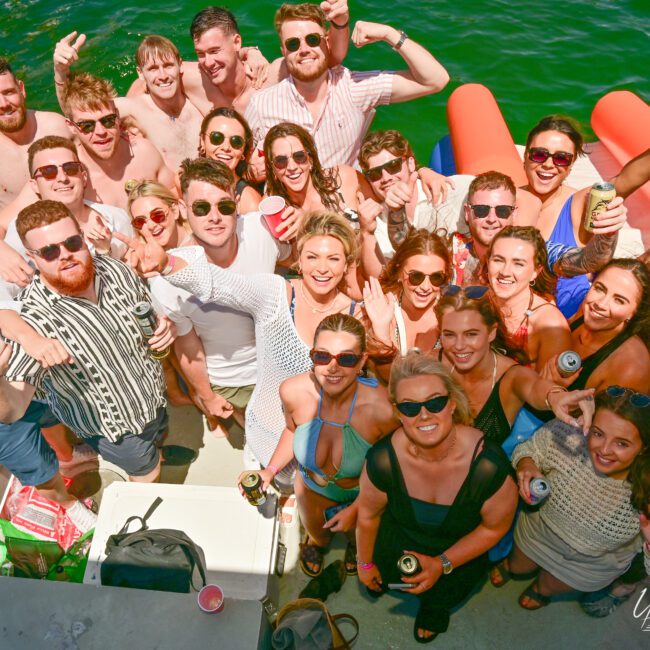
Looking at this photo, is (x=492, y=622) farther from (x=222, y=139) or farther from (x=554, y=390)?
(x=222, y=139)

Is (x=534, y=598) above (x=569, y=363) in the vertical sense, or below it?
below

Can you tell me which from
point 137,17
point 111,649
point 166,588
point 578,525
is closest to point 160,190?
point 166,588

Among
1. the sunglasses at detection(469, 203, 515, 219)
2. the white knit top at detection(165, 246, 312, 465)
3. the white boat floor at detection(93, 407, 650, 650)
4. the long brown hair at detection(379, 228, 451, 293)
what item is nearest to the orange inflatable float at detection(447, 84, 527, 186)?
the sunglasses at detection(469, 203, 515, 219)

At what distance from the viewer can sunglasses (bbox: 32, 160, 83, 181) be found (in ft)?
11.9

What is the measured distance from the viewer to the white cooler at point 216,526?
9.94ft

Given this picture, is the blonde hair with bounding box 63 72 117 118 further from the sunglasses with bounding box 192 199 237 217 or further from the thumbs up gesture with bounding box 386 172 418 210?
the thumbs up gesture with bounding box 386 172 418 210

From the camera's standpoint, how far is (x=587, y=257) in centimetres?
342

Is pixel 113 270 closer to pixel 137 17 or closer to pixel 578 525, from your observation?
pixel 578 525

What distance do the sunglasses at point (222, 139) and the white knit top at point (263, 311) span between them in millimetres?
1199

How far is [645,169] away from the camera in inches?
143

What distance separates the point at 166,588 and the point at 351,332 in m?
1.67

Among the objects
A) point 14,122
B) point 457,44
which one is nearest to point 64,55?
point 14,122

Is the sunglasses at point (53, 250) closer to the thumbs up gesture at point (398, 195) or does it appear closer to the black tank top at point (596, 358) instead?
the thumbs up gesture at point (398, 195)

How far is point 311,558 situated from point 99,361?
72.0 inches
